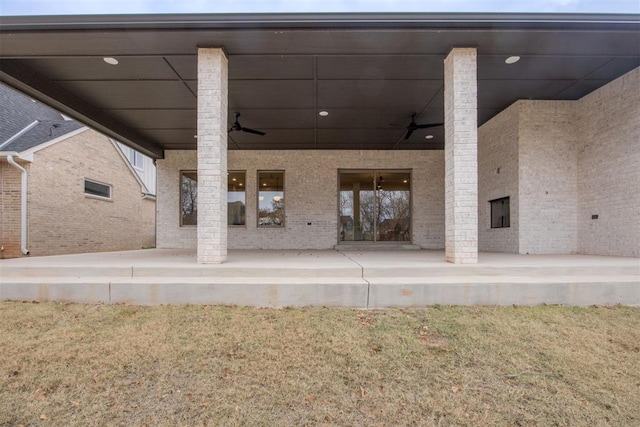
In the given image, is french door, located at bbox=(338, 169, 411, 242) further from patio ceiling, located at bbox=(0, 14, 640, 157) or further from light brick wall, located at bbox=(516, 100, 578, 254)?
light brick wall, located at bbox=(516, 100, 578, 254)

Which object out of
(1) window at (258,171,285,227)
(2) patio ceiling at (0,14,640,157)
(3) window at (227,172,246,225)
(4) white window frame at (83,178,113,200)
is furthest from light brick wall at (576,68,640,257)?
(4) white window frame at (83,178,113,200)

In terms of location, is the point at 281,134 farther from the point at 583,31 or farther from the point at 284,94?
the point at 583,31

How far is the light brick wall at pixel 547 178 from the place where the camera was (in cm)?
736

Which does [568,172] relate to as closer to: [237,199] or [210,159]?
[210,159]

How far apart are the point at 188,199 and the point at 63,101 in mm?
4524

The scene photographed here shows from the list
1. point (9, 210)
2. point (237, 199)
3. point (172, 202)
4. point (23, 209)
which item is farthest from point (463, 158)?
point (9, 210)

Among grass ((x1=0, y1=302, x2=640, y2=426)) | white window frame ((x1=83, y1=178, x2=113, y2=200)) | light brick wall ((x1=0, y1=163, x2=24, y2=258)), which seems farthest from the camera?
white window frame ((x1=83, y1=178, x2=113, y2=200))

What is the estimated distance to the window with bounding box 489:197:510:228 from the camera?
802cm

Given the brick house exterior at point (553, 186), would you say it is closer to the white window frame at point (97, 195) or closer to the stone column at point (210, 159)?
the white window frame at point (97, 195)

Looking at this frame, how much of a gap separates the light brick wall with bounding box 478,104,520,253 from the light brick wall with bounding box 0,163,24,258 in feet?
40.9

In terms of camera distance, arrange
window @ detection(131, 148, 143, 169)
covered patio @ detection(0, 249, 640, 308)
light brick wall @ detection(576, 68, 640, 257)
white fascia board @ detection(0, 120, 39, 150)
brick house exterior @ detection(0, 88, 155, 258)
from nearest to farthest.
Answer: covered patio @ detection(0, 249, 640, 308)
light brick wall @ detection(576, 68, 640, 257)
brick house exterior @ detection(0, 88, 155, 258)
white fascia board @ detection(0, 120, 39, 150)
window @ detection(131, 148, 143, 169)

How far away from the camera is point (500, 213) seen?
27.3ft

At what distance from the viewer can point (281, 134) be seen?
367 inches

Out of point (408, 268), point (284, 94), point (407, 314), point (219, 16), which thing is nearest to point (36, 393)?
point (407, 314)
